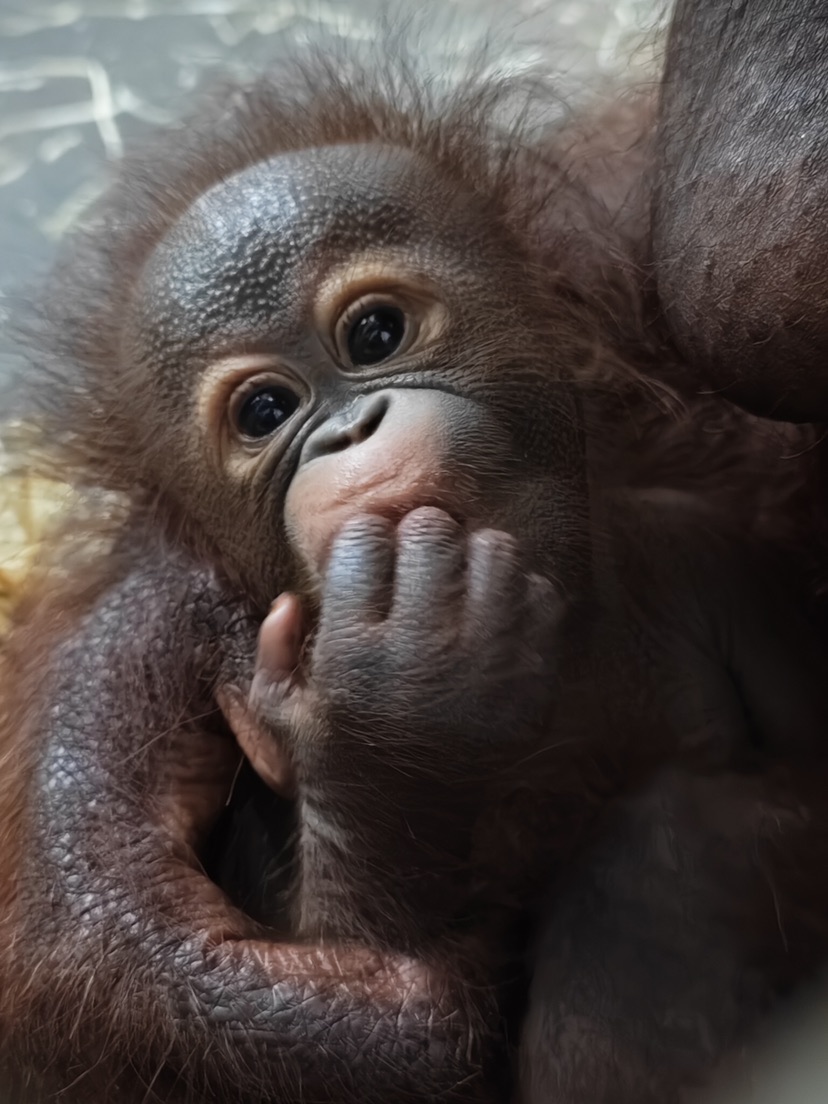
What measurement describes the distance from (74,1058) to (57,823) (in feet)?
0.78

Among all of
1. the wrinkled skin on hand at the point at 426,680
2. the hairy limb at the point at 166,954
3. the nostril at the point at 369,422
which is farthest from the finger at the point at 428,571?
the hairy limb at the point at 166,954

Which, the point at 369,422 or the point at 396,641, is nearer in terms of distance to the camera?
the point at 396,641

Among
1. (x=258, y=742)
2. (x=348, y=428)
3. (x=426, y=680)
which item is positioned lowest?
(x=258, y=742)

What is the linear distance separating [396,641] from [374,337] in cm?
36

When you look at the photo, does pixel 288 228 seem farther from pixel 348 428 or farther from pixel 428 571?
pixel 428 571

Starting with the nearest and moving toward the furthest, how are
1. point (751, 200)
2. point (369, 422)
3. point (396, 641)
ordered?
point (751, 200) → point (396, 641) → point (369, 422)

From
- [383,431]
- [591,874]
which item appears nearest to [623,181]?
[383,431]

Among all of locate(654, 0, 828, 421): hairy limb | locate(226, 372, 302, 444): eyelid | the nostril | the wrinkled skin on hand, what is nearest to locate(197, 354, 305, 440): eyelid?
locate(226, 372, 302, 444): eyelid

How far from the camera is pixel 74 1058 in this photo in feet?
4.26

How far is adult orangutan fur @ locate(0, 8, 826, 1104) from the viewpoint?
1.06m

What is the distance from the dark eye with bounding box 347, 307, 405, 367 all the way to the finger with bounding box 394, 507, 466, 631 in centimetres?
26

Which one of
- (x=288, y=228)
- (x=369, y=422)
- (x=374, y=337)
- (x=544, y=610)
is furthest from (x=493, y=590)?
(x=288, y=228)

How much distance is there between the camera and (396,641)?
3.43 feet

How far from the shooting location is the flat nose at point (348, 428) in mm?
1159
